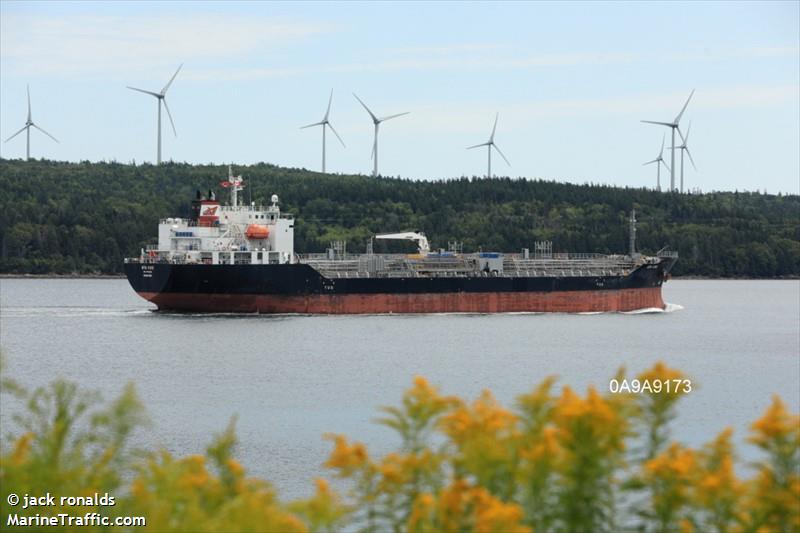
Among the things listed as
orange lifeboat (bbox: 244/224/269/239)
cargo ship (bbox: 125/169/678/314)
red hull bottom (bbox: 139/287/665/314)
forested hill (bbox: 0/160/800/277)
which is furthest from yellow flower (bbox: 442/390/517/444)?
forested hill (bbox: 0/160/800/277)

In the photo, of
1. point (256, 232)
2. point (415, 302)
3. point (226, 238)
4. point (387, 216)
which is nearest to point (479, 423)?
point (256, 232)

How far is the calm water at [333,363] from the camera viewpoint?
29.8 metres

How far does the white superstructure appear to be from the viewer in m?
62.1

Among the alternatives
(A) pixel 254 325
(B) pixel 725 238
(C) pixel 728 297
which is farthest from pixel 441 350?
(B) pixel 725 238

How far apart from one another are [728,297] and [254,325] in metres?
75.8

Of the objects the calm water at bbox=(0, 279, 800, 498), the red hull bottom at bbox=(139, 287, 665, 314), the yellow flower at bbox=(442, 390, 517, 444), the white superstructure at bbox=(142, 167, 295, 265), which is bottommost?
the calm water at bbox=(0, 279, 800, 498)

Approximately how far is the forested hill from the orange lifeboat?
60.9 m

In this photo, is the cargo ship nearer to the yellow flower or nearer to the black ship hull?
the black ship hull

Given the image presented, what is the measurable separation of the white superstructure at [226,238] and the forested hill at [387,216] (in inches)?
2346

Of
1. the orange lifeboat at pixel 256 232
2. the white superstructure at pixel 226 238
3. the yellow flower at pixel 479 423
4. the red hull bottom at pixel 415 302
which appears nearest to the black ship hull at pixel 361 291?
the red hull bottom at pixel 415 302

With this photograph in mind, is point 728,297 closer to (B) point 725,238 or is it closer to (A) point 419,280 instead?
(B) point 725,238

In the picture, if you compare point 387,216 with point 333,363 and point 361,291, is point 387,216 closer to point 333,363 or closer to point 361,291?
point 361,291

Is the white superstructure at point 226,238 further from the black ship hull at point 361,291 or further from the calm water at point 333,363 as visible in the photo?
the calm water at point 333,363

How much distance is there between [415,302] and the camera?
2530 inches
